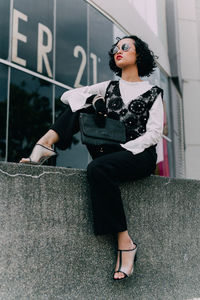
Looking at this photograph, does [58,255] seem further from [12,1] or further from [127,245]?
[12,1]

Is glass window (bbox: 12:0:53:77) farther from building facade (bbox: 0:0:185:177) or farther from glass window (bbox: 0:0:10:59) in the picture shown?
glass window (bbox: 0:0:10:59)

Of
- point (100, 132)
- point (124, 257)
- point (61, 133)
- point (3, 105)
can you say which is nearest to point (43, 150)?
point (61, 133)

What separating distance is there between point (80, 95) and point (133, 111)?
455mm

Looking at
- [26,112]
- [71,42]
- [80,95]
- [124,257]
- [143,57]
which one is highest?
[71,42]

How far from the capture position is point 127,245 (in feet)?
9.80

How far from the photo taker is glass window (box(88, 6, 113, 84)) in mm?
9962

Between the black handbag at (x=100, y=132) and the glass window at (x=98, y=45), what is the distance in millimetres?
6803

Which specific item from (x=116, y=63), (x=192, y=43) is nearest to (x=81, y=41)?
(x=116, y=63)

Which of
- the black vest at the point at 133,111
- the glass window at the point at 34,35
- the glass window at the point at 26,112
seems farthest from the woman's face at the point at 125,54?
the glass window at the point at 34,35

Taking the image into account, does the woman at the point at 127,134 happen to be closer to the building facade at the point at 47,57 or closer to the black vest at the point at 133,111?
the black vest at the point at 133,111

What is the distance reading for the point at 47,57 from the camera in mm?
8742

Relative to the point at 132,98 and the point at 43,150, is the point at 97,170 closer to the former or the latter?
the point at 43,150

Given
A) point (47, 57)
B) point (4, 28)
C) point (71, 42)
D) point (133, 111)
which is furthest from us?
point (71, 42)

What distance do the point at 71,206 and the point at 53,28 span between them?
678 cm
